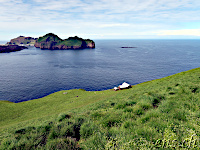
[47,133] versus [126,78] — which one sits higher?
[47,133]

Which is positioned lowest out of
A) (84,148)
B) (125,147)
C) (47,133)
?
(47,133)

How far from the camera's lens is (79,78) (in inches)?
3157

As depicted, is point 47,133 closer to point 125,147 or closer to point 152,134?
point 125,147

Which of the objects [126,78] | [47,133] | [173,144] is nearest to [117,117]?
[173,144]

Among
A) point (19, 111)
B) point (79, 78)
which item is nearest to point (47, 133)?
point (19, 111)

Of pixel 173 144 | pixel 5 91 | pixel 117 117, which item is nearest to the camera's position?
pixel 173 144

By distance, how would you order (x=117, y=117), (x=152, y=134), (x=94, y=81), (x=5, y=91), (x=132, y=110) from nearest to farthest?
(x=152, y=134), (x=117, y=117), (x=132, y=110), (x=5, y=91), (x=94, y=81)

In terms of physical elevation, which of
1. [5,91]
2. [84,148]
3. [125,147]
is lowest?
[5,91]

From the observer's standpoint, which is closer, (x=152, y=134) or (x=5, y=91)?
(x=152, y=134)

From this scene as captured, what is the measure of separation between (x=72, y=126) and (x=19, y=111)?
38689 millimetres

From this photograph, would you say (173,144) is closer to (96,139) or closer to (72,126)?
(96,139)

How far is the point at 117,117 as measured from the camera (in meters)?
7.49

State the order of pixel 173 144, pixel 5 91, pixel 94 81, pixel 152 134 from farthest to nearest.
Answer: pixel 94 81 < pixel 5 91 < pixel 152 134 < pixel 173 144

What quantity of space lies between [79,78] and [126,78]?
3270 cm
